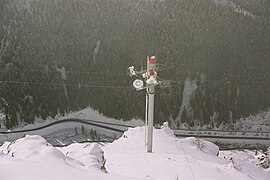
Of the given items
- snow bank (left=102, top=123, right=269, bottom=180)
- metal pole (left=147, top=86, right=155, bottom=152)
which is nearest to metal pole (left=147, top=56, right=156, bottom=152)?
metal pole (left=147, top=86, right=155, bottom=152)

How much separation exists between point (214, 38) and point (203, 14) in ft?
15.9

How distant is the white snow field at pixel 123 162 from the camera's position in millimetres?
6398

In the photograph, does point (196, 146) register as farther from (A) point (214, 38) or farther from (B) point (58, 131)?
(A) point (214, 38)

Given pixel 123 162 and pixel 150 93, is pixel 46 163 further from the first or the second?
pixel 150 93

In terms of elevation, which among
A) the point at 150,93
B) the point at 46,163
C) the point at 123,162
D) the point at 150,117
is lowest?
the point at 123,162

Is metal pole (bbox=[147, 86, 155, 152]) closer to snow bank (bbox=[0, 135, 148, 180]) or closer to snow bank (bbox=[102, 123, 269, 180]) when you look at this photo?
snow bank (bbox=[102, 123, 269, 180])

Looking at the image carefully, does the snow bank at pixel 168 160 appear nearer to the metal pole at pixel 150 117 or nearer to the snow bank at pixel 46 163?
the metal pole at pixel 150 117

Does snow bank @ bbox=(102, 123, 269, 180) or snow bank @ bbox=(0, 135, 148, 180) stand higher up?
snow bank @ bbox=(0, 135, 148, 180)

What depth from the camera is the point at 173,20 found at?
2277 inches

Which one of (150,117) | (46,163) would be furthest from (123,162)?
(46,163)

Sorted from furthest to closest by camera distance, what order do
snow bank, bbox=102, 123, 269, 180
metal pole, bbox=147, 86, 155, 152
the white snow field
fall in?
metal pole, bbox=147, 86, 155, 152 → snow bank, bbox=102, 123, 269, 180 → the white snow field

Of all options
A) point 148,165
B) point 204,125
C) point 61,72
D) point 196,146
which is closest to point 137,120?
point 204,125

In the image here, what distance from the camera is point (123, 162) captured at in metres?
13.2

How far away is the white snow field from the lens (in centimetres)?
640
